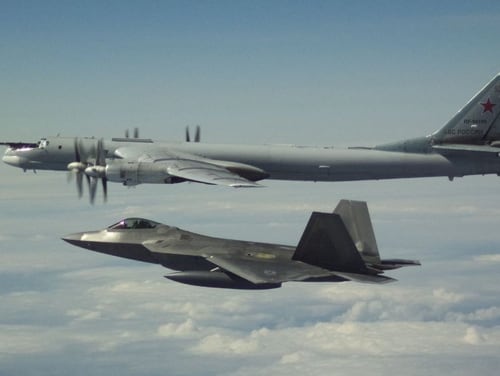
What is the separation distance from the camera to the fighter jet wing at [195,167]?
52.7 meters

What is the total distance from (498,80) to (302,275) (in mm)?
31100

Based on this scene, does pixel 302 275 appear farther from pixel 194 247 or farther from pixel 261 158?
pixel 261 158

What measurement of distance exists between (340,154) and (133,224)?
21.6 meters

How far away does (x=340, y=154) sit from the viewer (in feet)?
208

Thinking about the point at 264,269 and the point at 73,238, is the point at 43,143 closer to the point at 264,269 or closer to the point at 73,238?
the point at 73,238

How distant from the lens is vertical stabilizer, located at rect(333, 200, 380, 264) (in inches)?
1848

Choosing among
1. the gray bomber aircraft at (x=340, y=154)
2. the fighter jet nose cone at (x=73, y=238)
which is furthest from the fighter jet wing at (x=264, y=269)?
the gray bomber aircraft at (x=340, y=154)

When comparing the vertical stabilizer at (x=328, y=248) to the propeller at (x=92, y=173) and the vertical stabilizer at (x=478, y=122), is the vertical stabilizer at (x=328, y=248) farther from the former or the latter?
the vertical stabilizer at (x=478, y=122)

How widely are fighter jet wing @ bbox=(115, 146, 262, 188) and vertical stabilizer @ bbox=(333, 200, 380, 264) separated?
584 centimetres

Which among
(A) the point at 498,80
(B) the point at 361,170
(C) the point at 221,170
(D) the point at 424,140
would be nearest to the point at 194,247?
(C) the point at 221,170

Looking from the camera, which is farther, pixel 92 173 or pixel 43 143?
pixel 43 143

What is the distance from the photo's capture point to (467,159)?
208 feet

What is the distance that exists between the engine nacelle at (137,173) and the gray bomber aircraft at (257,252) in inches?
253

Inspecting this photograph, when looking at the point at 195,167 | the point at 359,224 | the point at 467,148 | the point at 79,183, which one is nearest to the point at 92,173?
the point at 79,183
